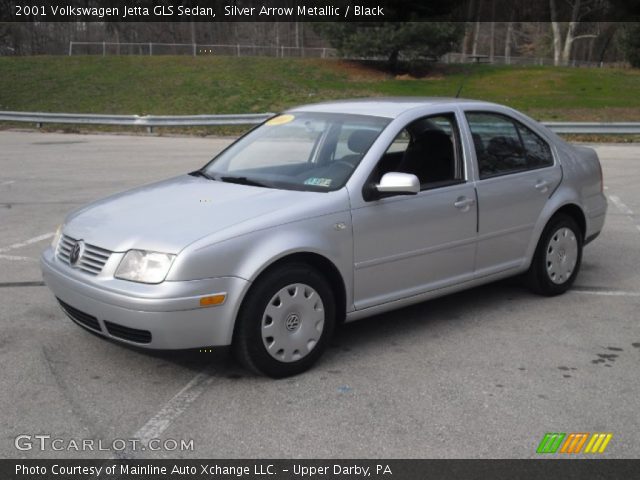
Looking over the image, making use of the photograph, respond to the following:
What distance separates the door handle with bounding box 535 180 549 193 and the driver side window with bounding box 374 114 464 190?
2.62ft

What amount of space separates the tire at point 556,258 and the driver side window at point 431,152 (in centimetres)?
108

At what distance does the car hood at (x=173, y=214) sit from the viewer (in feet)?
13.6

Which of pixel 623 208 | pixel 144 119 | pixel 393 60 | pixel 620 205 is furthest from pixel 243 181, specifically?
pixel 393 60

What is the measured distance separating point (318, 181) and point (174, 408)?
1660mm

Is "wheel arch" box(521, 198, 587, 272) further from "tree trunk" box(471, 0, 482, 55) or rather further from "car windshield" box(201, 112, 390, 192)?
"tree trunk" box(471, 0, 482, 55)

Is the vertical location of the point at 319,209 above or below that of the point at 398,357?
above

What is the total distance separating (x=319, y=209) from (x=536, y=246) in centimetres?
218

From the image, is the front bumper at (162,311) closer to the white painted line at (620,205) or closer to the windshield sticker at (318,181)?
the windshield sticker at (318,181)

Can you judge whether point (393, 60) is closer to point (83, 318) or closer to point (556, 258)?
point (556, 258)

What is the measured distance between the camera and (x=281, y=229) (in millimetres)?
4305

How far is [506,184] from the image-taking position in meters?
5.57

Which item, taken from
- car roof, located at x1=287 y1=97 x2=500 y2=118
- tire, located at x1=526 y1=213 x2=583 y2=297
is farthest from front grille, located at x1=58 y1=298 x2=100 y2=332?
tire, located at x1=526 y1=213 x2=583 y2=297
